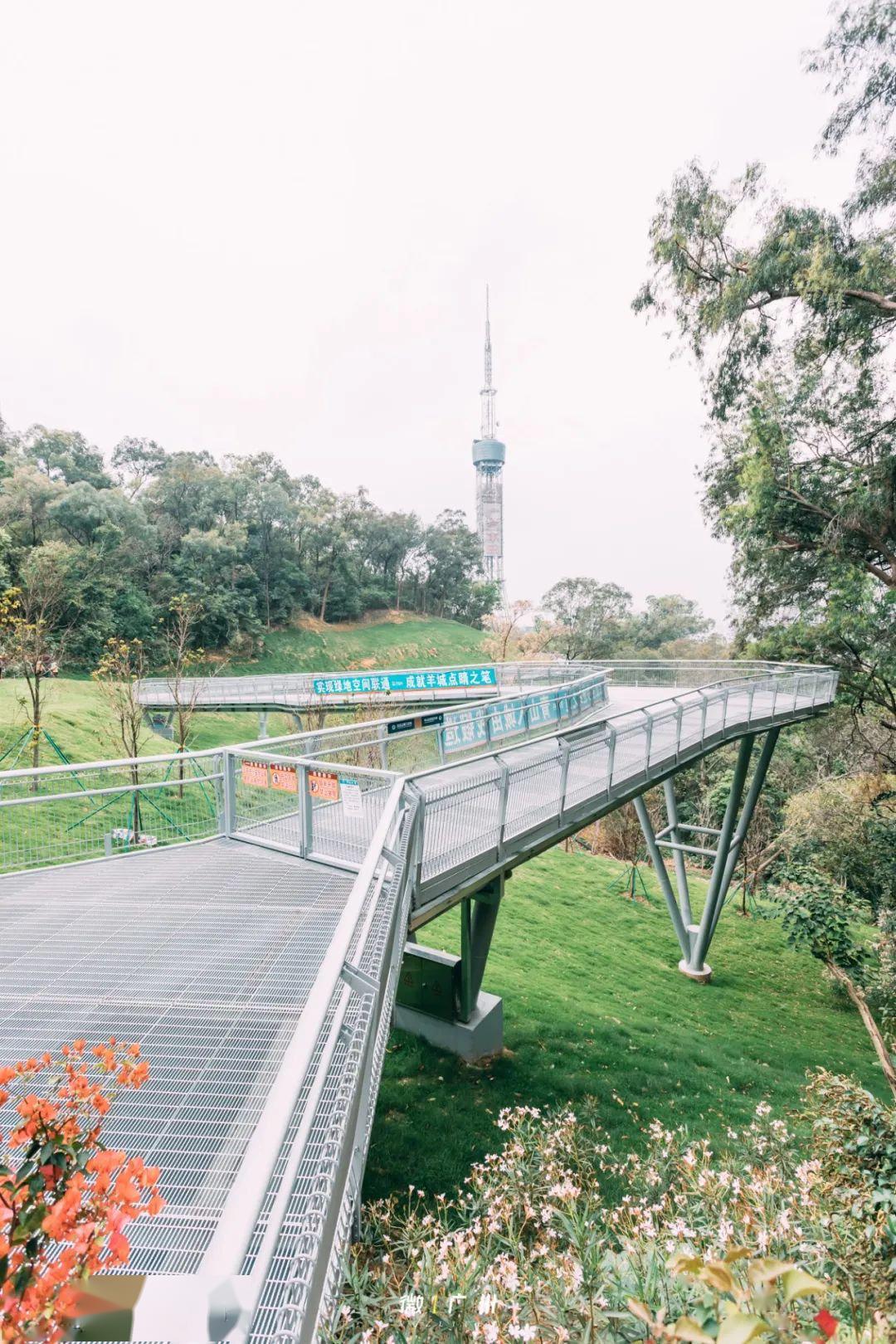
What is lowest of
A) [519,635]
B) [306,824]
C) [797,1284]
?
[306,824]

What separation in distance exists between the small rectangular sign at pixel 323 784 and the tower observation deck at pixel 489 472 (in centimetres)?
9685

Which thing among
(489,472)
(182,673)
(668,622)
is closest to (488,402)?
(489,472)

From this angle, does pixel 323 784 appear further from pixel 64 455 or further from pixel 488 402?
pixel 488 402

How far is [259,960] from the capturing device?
4.20 meters

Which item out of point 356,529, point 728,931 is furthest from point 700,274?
point 356,529

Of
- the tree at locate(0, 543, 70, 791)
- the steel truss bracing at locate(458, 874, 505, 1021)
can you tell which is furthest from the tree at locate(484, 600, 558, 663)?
the steel truss bracing at locate(458, 874, 505, 1021)

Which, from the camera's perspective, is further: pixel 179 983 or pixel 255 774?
pixel 255 774

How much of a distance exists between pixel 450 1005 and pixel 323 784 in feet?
20.0

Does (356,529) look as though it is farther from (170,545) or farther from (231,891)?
(231,891)

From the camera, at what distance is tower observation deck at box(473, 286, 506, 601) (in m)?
101

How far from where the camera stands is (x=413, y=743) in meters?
10.0

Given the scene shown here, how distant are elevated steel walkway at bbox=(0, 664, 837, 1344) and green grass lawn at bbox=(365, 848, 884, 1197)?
153cm

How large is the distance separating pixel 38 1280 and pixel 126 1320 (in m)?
0.37

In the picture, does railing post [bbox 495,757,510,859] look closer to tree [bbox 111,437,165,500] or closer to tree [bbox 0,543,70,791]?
tree [bbox 0,543,70,791]
